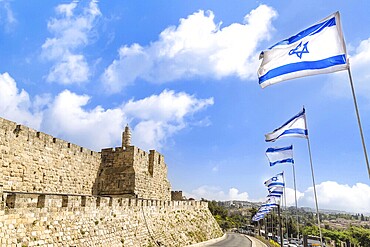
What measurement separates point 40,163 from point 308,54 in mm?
13284

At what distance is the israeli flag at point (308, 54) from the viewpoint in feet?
24.8

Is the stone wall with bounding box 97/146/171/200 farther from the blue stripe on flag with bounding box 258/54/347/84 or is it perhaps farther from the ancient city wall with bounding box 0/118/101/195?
the blue stripe on flag with bounding box 258/54/347/84

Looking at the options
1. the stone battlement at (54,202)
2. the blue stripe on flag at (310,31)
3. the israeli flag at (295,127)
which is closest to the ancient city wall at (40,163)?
the stone battlement at (54,202)

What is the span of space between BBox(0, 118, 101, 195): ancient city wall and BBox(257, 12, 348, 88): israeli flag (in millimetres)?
11183

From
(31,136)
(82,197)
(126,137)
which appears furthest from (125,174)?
(82,197)

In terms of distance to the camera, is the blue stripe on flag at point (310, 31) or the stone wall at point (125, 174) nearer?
the blue stripe on flag at point (310, 31)

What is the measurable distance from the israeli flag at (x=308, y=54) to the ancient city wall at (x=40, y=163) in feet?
36.7

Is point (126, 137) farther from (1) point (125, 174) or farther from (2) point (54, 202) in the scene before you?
(2) point (54, 202)

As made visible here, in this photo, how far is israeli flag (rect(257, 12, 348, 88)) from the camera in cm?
757

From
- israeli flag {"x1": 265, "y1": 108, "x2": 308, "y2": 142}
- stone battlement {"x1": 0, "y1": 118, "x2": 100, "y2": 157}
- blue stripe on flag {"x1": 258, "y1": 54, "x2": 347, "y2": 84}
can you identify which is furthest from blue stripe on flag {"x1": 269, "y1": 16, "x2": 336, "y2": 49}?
stone battlement {"x1": 0, "y1": 118, "x2": 100, "y2": 157}

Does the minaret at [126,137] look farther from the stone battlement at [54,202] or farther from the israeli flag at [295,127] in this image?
the israeli flag at [295,127]

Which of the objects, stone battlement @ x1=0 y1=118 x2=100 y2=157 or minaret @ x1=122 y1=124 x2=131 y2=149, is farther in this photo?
minaret @ x1=122 y1=124 x2=131 y2=149

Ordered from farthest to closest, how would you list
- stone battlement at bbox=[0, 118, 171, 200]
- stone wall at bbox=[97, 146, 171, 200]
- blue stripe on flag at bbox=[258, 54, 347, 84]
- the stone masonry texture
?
stone wall at bbox=[97, 146, 171, 200], stone battlement at bbox=[0, 118, 171, 200], the stone masonry texture, blue stripe on flag at bbox=[258, 54, 347, 84]

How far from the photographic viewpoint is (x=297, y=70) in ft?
26.6
